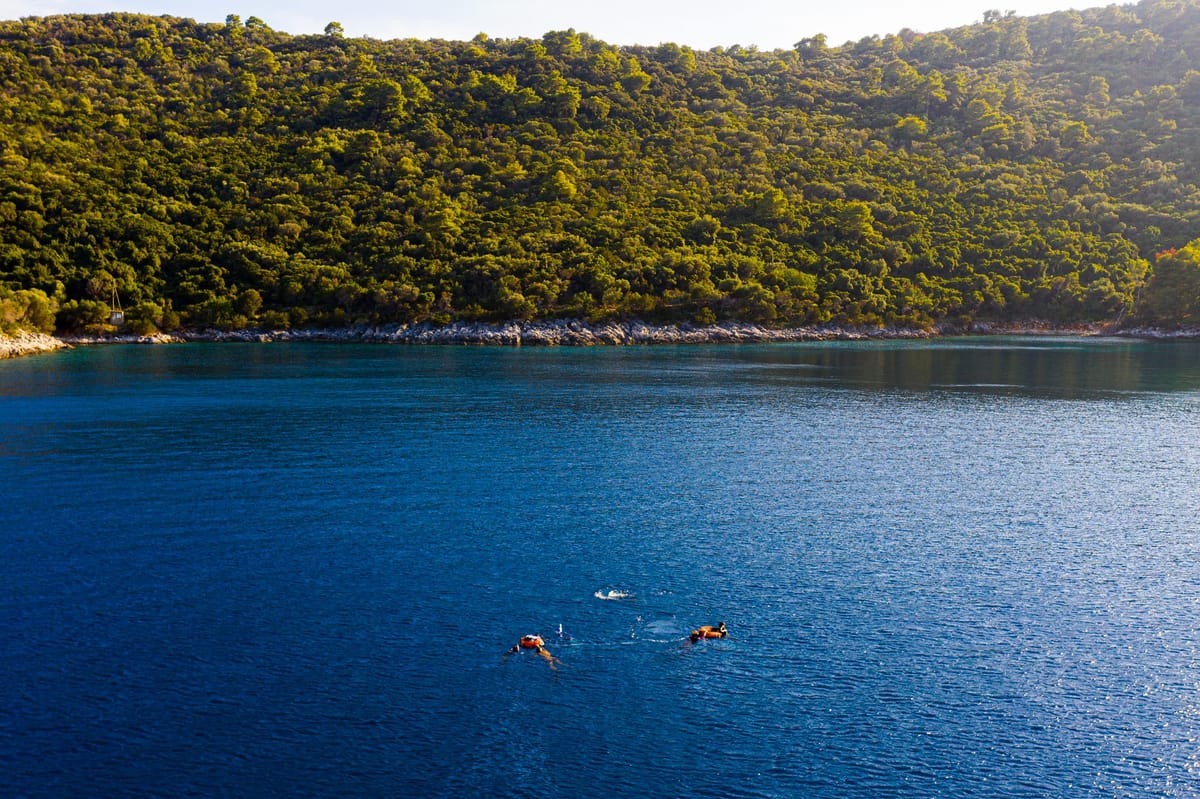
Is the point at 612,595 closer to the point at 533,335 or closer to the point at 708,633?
the point at 708,633

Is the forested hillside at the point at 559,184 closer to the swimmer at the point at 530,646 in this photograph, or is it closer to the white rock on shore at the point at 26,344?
the white rock on shore at the point at 26,344

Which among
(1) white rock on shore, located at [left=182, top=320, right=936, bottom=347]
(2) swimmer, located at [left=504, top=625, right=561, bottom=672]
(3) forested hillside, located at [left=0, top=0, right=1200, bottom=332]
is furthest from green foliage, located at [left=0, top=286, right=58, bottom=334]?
(2) swimmer, located at [left=504, top=625, right=561, bottom=672]

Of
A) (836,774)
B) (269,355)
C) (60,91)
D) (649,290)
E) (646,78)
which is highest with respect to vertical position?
(646,78)

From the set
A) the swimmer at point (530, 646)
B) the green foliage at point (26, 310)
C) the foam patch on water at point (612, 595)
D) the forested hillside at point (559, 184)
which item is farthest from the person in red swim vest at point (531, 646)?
the forested hillside at point (559, 184)

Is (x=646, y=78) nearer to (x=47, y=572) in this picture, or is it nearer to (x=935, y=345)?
(x=935, y=345)

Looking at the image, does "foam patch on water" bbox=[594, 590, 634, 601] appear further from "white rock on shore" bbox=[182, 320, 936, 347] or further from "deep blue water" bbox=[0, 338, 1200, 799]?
"white rock on shore" bbox=[182, 320, 936, 347]

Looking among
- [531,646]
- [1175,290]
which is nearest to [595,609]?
[531,646]

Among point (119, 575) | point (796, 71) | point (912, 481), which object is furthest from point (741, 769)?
point (796, 71)
